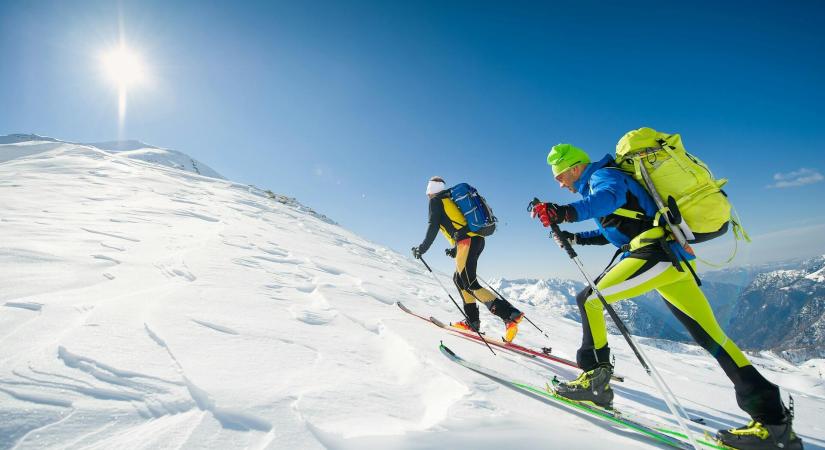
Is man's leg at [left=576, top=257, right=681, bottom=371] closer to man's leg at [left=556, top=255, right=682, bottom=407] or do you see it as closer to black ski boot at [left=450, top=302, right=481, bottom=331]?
man's leg at [left=556, top=255, right=682, bottom=407]

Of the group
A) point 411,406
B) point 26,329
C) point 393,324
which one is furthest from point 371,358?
point 26,329

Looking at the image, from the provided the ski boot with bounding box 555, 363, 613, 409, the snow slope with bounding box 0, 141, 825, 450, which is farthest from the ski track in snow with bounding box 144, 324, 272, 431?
the ski boot with bounding box 555, 363, 613, 409

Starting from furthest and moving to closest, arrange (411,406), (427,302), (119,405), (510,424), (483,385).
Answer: (427,302) → (483,385) → (411,406) → (510,424) → (119,405)

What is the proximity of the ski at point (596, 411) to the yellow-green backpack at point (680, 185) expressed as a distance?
1694 millimetres

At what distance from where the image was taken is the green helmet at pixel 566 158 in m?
3.90

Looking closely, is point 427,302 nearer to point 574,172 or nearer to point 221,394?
point 574,172

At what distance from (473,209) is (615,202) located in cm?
312

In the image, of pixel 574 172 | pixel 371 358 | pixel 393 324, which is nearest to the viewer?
pixel 371 358

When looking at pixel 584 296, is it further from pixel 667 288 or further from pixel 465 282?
pixel 465 282

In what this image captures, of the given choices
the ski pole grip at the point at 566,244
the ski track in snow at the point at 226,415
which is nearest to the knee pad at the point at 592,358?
the ski pole grip at the point at 566,244

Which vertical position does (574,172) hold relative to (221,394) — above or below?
above

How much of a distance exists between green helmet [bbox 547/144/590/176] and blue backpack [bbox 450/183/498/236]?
7.67 feet

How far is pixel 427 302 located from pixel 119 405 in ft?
23.7

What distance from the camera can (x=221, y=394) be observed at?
224cm
